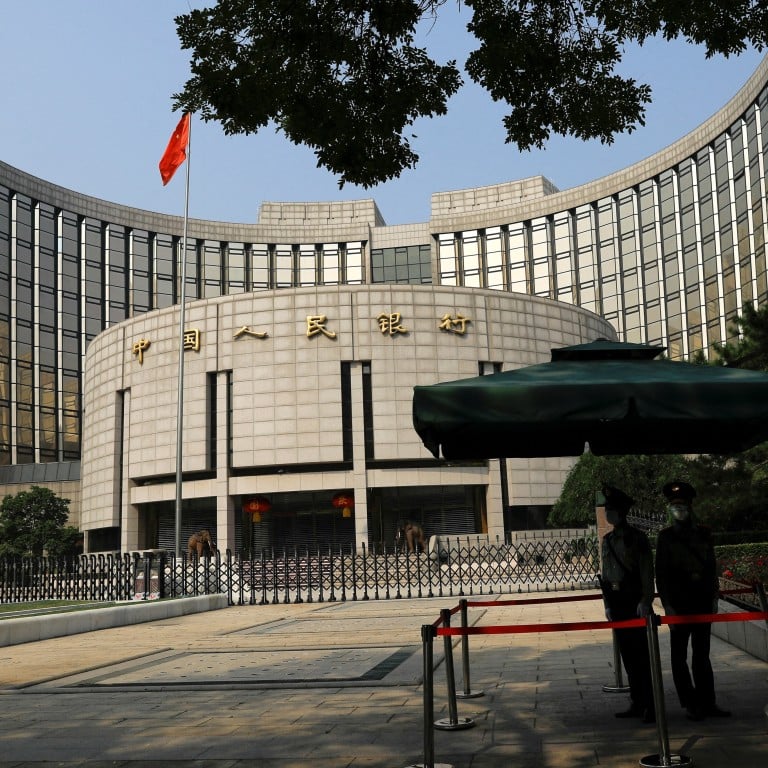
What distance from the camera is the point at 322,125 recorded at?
9.65m

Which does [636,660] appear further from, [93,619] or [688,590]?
[93,619]

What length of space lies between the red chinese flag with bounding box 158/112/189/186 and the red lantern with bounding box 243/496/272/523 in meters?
18.6

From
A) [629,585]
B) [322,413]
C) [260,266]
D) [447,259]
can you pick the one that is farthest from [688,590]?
[260,266]

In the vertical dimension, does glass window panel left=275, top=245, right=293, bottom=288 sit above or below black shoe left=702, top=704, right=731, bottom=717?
above

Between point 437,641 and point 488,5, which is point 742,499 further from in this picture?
point 488,5

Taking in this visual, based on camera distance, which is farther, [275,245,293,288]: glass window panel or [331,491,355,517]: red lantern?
[275,245,293,288]: glass window panel

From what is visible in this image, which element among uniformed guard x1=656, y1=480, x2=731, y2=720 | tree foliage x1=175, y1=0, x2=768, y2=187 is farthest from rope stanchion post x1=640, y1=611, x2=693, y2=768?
tree foliage x1=175, y1=0, x2=768, y2=187

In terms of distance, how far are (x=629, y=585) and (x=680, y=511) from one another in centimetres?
75

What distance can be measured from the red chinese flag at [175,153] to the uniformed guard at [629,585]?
40298 mm

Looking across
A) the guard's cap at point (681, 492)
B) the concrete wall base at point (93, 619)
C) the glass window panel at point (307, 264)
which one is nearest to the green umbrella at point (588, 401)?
the guard's cap at point (681, 492)

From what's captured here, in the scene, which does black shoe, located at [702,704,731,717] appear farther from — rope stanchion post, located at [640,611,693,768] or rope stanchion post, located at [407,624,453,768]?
rope stanchion post, located at [407,624,453,768]

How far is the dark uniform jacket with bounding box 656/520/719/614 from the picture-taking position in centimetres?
729

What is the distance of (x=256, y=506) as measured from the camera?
51.1m

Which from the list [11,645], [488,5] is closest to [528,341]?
[11,645]
